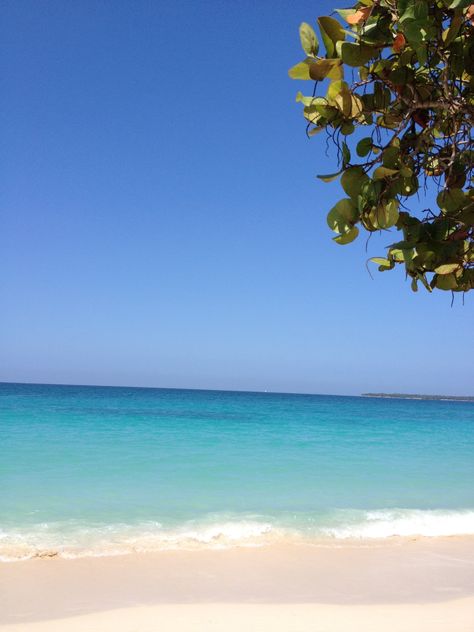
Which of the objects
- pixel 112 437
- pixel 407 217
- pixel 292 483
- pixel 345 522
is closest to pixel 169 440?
pixel 112 437

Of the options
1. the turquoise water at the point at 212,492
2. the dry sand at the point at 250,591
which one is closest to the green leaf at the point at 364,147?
the dry sand at the point at 250,591

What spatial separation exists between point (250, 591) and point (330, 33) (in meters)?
4.19

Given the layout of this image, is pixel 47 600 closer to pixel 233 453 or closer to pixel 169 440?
pixel 233 453

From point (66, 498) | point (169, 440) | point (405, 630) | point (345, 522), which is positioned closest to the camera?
point (405, 630)

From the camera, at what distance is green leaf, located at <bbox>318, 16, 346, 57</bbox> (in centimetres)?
130

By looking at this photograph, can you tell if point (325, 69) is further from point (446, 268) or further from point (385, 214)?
point (446, 268)

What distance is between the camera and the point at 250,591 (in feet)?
14.1

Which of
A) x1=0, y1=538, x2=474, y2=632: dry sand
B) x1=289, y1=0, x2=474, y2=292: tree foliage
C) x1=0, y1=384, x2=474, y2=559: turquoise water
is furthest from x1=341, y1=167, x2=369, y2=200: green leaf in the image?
x1=0, y1=384, x2=474, y2=559: turquoise water

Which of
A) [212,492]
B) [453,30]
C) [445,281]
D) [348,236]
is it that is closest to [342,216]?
[348,236]

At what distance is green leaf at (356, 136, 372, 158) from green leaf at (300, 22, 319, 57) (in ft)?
0.93

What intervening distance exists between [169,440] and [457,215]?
48.8 ft

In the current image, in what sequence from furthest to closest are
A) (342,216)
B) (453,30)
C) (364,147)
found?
(364,147)
(342,216)
(453,30)

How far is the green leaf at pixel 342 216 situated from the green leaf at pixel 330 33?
375 mm

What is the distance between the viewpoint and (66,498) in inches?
301
